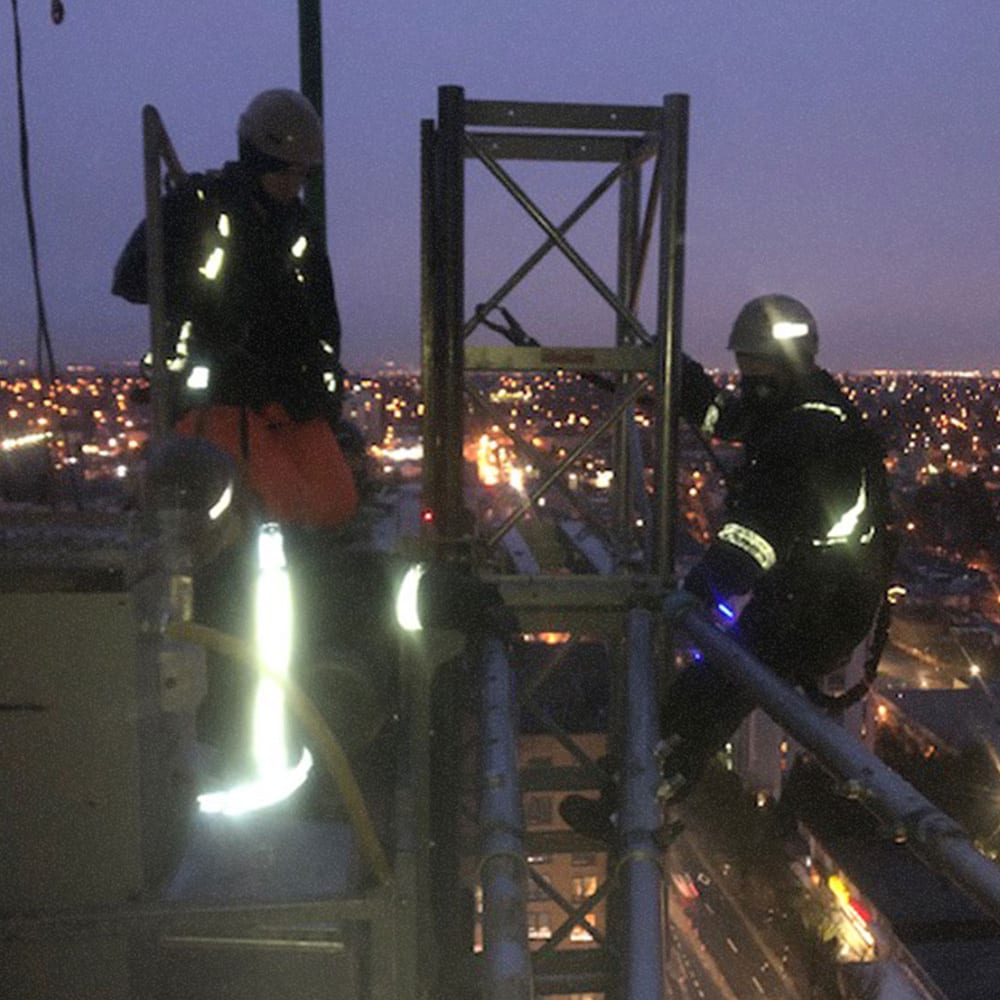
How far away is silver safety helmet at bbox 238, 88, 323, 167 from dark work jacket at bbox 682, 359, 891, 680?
241cm

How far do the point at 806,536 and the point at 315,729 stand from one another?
2.87 m

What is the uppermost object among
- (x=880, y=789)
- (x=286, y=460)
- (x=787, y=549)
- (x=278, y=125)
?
(x=278, y=125)

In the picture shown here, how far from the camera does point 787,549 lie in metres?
4.52

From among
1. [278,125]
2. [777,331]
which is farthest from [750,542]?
[278,125]

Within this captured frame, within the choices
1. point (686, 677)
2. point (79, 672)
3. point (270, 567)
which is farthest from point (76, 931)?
point (686, 677)

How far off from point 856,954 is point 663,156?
22.2 metres

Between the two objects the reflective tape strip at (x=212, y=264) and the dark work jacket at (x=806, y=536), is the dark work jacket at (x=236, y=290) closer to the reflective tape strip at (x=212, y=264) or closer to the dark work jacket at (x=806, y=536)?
the reflective tape strip at (x=212, y=264)

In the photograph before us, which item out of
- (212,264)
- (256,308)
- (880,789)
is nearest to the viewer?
(880,789)

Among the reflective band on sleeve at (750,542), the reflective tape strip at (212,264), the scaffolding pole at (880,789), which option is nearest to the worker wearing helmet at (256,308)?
the reflective tape strip at (212,264)

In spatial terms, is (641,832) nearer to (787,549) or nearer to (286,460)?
(787,549)

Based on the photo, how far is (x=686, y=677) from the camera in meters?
4.71

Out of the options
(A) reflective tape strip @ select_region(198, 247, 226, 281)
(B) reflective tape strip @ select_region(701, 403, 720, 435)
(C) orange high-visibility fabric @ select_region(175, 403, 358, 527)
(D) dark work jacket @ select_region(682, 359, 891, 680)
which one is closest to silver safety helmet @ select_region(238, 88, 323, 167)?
(A) reflective tape strip @ select_region(198, 247, 226, 281)

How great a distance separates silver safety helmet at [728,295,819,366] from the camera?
16.5ft

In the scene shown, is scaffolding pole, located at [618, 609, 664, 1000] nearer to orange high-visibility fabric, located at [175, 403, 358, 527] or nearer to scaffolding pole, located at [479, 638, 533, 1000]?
scaffolding pole, located at [479, 638, 533, 1000]
